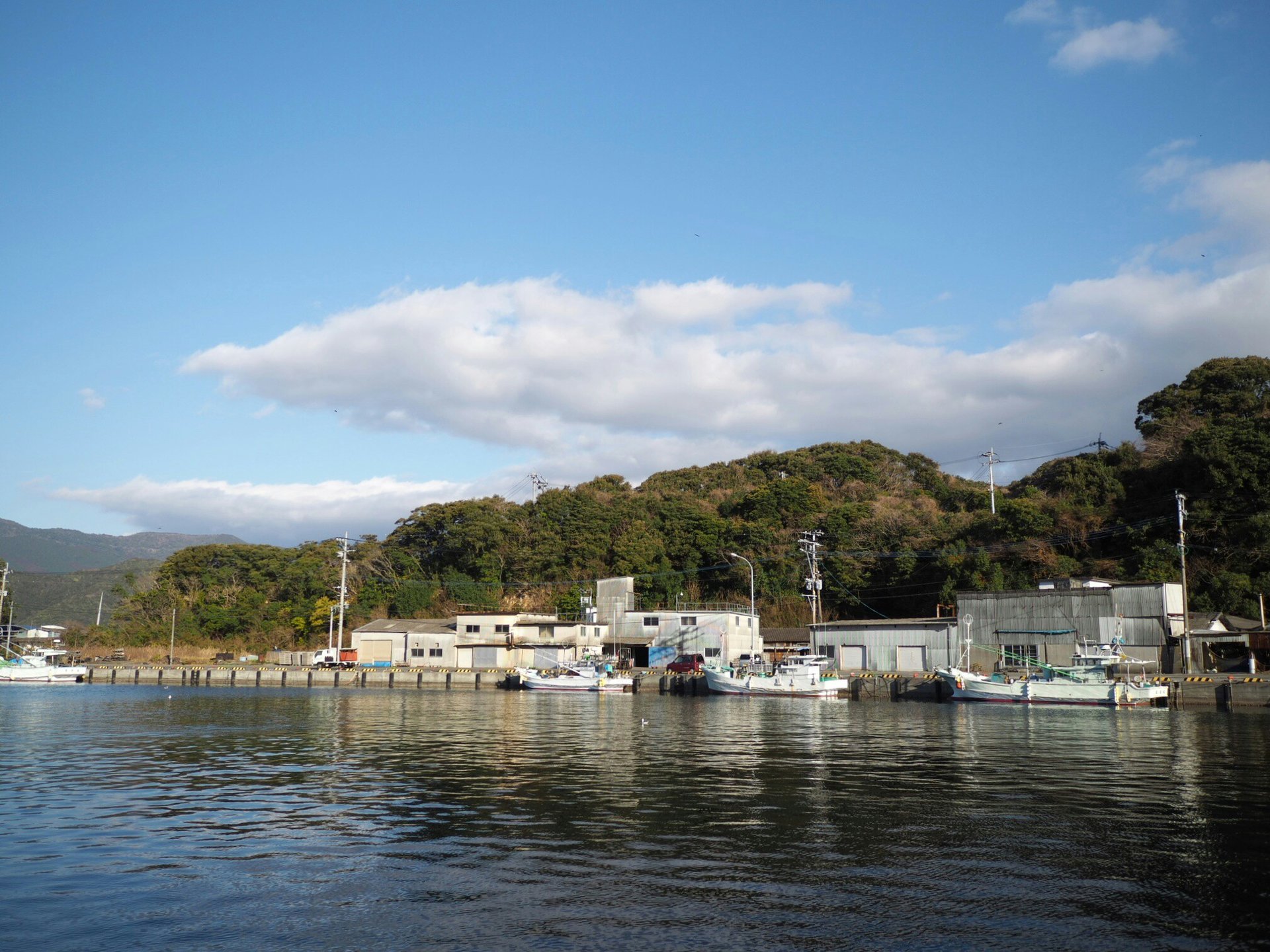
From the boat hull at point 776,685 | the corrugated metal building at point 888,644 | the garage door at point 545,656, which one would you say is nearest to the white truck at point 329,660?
the garage door at point 545,656

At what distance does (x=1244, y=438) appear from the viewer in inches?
2307

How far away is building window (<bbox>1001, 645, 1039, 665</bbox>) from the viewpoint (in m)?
59.2

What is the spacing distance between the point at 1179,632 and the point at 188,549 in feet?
321

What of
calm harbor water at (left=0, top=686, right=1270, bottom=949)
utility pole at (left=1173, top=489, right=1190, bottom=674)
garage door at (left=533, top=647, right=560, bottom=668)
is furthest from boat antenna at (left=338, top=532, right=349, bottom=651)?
utility pole at (left=1173, top=489, right=1190, bottom=674)

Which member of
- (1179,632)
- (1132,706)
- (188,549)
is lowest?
(1132,706)

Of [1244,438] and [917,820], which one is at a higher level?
[1244,438]

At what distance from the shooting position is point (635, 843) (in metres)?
15.0

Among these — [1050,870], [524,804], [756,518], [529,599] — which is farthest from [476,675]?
[1050,870]

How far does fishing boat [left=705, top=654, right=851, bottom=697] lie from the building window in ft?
34.4

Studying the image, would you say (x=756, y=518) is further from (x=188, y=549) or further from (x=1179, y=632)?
(x=188, y=549)

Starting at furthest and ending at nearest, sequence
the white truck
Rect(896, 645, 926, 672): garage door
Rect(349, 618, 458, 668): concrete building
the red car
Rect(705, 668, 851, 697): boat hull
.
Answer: Rect(349, 618, 458, 668): concrete building, the white truck, the red car, Rect(896, 645, 926, 672): garage door, Rect(705, 668, 851, 697): boat hull

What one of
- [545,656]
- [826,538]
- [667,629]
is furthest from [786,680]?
[826,538]

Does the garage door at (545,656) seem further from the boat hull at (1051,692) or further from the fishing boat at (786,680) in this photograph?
the boat hull at (1051,692)

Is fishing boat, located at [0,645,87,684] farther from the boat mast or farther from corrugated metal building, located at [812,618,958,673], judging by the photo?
corrugated metal building, located at [812,618,958,673]
